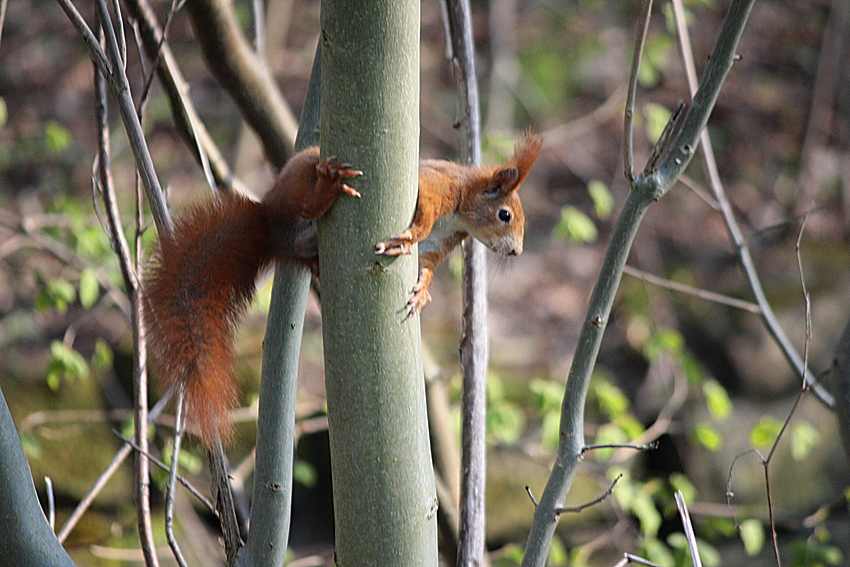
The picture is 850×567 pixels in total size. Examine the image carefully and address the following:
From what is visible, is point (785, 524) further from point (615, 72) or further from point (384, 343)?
point (615, 72)

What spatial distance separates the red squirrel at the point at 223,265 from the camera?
1.07 m

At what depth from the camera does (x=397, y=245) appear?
99 centimetres

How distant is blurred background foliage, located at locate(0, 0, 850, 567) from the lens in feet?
8.23

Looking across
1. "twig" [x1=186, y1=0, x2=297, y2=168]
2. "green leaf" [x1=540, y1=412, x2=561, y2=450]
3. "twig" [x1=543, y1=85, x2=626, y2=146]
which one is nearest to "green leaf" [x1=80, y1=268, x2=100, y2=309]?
"twig" [x1=186, y1=0, x2=297, y2=168]

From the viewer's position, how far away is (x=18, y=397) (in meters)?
3.35

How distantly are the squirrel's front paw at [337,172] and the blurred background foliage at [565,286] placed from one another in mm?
1172

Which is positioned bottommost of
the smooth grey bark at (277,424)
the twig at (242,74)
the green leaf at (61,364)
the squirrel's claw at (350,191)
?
the smooth grey bark at (277,424)

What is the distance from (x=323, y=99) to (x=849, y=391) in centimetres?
80

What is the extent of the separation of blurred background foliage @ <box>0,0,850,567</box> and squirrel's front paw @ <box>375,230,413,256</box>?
3.82 feet

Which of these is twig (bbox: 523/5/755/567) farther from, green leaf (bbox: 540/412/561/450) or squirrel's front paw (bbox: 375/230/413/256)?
green leaf (bbox: 540/412/561/450)

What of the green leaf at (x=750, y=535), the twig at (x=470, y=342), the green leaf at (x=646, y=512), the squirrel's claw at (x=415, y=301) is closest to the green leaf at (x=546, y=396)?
the green leaf at (x=646, y=512)

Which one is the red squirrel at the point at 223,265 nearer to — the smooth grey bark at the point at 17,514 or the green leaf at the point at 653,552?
the smooth grey bark at the point at 17,514

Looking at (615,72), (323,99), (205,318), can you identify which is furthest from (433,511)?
(615,72)

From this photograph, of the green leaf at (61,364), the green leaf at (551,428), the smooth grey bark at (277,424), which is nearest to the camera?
the smooth grey bark at (277,424)
